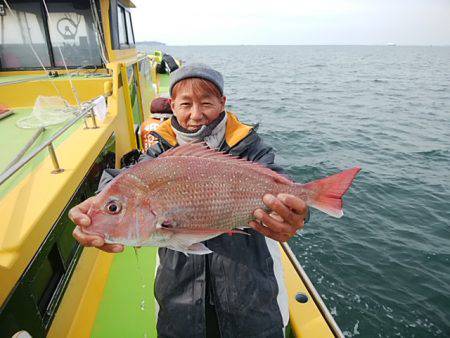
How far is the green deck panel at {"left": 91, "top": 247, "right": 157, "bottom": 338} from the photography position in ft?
10.0

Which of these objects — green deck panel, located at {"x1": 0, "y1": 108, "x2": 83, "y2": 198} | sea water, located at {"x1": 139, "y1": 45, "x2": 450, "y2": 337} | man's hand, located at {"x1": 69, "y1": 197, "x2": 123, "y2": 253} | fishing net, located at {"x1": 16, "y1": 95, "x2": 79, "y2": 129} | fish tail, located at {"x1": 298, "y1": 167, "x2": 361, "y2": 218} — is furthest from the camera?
sea water, located at {"x1": 139, "y1": 45, "x2": 450, "y2": 337}

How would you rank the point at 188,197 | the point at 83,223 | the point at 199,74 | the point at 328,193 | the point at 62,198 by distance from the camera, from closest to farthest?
the point at 83,223
the point at 188,197
the point at 328,193
the point at 199,74
the point at 62,198

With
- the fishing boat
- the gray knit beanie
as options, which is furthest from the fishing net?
the gray knit beanie

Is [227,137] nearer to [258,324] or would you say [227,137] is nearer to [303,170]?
[258,324]

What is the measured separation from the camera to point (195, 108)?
2.30 m

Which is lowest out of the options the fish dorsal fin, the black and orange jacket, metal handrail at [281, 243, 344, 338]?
metal handrail at [281, 243, 344, 338]

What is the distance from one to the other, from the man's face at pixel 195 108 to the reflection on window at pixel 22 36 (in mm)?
6168

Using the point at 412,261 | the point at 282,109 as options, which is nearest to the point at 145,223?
the point at 412,261

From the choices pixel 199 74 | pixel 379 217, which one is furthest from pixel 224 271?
pixel 379 217

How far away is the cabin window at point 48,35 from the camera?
6695mm

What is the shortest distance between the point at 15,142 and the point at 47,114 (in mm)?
1119

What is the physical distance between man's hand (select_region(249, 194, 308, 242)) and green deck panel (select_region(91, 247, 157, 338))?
186 centimetres

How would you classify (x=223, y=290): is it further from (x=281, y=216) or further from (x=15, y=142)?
(x=15, y=142)

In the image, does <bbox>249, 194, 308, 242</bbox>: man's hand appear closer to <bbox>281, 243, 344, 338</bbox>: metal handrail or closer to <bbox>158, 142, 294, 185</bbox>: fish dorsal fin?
<bbox>158, 142, 294, 185</bbox>: fish dorsal fin
